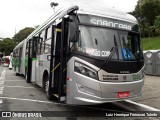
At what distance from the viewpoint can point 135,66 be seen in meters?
7.24

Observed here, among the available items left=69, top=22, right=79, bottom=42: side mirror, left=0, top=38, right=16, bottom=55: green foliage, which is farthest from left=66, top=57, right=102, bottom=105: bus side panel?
left=0, top=38, right=16, bottom=55: green foliage

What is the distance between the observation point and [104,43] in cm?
689

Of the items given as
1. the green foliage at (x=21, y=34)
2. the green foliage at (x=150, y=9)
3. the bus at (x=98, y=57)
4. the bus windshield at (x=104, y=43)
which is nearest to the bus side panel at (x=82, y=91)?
the bus at (x=98, y=57)

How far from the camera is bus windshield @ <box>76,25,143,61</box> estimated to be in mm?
6758

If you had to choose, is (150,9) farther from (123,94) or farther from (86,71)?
(86,71)

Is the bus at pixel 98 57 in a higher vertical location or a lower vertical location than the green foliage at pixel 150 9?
lower

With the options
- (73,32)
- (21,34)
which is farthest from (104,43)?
(21,34)

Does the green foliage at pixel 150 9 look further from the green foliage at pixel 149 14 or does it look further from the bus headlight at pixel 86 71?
the bus headlight at pixel 86 71

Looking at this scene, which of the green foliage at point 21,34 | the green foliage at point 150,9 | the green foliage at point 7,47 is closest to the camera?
the green foliage at point 150,9

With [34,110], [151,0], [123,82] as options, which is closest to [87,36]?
[123,82]

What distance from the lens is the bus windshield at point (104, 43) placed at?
676cm

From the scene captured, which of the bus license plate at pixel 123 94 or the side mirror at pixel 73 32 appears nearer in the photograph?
the side mirror at pixel 73 32

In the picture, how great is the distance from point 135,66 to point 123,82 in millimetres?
699

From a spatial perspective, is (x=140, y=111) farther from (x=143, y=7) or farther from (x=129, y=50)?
(x=143, y=7)
